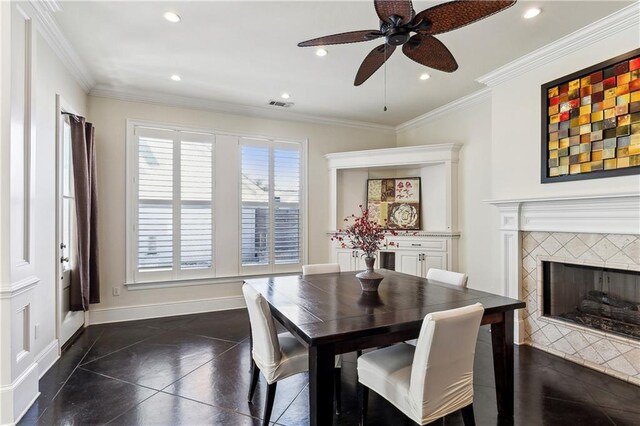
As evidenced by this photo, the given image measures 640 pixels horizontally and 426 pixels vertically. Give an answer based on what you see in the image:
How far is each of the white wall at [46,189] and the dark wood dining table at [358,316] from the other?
1.83 meters

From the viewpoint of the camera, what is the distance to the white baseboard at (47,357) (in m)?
2.78

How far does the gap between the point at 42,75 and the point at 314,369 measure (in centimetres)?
330

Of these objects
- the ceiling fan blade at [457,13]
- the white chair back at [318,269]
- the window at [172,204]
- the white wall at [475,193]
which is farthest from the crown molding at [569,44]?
the window at [172,204]

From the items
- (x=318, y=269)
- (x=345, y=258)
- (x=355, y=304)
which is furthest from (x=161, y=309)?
(x=355, y=304)

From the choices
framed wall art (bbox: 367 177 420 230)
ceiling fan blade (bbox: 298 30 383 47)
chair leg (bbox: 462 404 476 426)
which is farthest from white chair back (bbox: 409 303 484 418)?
framed wall art (bbox: 367 177 420 230)

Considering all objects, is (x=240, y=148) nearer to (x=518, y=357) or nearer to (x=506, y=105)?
(x=506, y=105)

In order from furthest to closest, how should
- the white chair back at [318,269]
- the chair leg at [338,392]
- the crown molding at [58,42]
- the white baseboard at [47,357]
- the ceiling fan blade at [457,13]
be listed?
the white chair back at [318,269]
the white baseboard at [47,357]
the crown molding at [58,42]
the chair leg at [338,392]
the ceiling fan blade at [457,13]

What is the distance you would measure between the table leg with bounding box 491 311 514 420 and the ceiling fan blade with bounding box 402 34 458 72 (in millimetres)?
1743

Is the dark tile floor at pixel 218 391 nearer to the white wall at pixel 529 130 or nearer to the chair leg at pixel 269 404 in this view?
the chair leg at pixel 269 404

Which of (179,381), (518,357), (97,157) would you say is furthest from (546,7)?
(97,157)

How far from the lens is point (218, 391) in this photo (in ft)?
8.51

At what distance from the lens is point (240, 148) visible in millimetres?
4898

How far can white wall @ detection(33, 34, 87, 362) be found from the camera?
279 centimetres

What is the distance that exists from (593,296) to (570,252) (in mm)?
482
